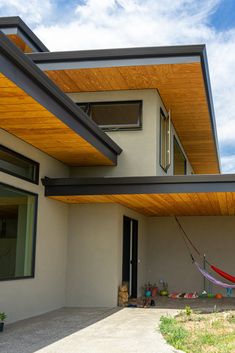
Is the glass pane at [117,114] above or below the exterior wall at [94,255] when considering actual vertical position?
above

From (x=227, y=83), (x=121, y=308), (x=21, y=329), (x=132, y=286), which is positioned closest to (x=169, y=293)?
(x=132, y=286)

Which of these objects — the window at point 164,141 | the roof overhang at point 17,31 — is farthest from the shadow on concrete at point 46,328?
the roof overhang at point 17,31

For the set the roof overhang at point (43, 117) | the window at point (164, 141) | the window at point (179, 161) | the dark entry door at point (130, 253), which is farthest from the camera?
the window at point (179, 161)

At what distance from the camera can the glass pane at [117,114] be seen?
1041 cm

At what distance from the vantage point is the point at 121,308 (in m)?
9.41

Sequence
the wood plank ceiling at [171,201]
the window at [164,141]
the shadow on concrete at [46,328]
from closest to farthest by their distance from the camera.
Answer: the shadow on concrete at [46,328]
the wood plank ceiling at [171,201]
the window at [164,141]

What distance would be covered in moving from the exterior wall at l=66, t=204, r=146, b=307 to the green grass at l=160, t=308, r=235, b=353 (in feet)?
6.40

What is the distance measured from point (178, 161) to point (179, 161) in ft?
0.46

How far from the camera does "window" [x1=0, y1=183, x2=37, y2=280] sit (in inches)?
286

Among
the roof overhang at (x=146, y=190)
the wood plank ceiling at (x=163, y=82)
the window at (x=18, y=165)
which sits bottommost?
the roof overhang at (x=146, y=190)

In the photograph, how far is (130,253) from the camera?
11.7 m

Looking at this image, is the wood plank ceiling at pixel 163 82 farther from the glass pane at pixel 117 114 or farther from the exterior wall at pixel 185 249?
the exterior wall at pixel 185 249

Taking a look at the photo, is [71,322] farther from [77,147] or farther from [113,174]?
[113,174]

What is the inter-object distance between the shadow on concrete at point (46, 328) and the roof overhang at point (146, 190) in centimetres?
212
